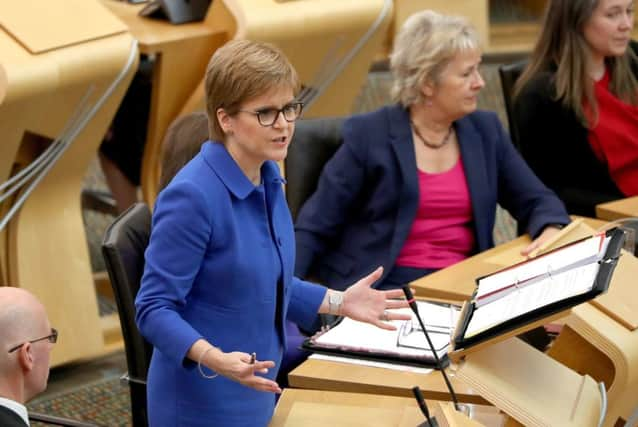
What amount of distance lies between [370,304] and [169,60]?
1.88 m

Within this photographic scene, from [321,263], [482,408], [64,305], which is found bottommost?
[64,305]

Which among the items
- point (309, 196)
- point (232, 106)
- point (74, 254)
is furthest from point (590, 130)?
point (232, 106)

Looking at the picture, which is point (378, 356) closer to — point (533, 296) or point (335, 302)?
point (335, 302)

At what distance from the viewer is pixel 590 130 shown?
3.55 m

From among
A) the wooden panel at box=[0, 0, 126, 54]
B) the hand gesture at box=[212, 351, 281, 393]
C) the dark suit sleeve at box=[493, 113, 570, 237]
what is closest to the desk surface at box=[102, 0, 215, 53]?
the wooden panel at box=[0, 0, 126, 54]

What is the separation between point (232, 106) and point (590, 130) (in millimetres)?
1876

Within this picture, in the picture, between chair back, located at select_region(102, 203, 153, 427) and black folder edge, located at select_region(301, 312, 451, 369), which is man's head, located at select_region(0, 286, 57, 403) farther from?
black folder edge, located at select_region(301, 312, 451, 369)

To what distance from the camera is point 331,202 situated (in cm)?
302

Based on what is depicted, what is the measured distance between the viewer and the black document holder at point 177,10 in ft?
12.7

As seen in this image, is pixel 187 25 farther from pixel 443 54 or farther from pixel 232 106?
pixel 232 106

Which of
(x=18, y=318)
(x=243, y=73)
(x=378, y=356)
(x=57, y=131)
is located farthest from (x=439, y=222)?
(x=18, y=318)

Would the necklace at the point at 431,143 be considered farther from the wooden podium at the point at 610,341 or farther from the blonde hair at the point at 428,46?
the wooden podium at the point at 610,341

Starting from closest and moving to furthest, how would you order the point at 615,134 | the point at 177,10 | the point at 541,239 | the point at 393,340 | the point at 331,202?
the point at 393,340, the point at 541,239, the point at 331,202, the point at 615,134, the point at 177,10

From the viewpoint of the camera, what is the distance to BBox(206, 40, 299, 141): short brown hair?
1915 millimetres
